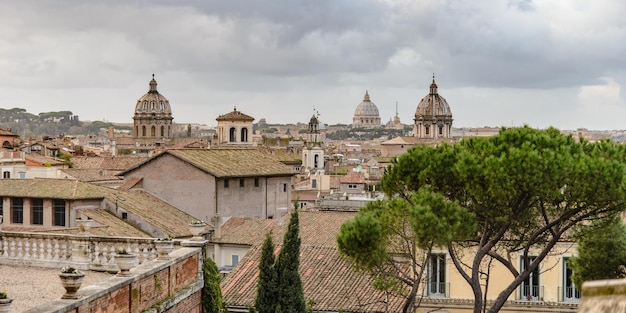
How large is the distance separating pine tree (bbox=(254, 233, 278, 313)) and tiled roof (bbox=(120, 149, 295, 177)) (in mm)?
11830

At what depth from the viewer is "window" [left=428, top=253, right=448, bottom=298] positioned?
71.1 ft

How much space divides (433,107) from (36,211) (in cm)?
16102

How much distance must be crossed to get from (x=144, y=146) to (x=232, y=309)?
132214 mm

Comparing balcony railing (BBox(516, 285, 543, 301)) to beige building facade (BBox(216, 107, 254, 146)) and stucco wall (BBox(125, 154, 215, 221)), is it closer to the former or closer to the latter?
stucco wall (BBox(125, 154, 215, 221))

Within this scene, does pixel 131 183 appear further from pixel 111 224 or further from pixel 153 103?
pixel 153 103

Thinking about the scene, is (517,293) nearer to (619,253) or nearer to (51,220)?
(619,253)

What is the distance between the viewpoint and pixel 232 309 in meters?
22.5

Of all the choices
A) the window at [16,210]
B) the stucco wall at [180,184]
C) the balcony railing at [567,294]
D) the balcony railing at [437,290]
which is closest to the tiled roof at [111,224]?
the window at [16,210]

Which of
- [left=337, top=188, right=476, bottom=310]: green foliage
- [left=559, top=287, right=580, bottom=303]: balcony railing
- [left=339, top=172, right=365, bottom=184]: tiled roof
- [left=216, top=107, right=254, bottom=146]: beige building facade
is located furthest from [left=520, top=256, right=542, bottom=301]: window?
[left=216, top=107, right=254, bottom=146]: beige building facade

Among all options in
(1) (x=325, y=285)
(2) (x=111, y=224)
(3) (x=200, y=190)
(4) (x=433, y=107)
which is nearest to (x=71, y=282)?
(1) (x=325, y=285)

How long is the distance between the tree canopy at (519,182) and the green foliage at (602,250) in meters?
0.23

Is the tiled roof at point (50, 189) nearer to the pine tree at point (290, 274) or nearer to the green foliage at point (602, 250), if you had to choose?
the pine tree at point (290, 274)

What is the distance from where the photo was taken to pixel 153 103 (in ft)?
551

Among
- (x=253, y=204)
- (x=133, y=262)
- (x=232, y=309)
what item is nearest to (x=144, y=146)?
(x=253, y=204)
